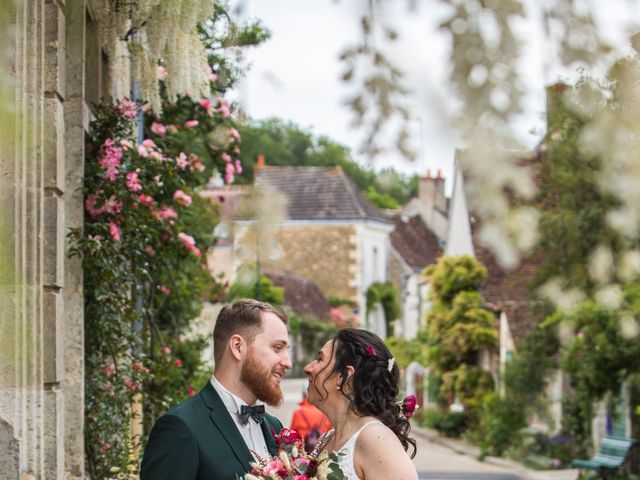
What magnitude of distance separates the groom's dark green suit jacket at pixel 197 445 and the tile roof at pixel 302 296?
115 feet

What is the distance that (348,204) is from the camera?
41.7 metres

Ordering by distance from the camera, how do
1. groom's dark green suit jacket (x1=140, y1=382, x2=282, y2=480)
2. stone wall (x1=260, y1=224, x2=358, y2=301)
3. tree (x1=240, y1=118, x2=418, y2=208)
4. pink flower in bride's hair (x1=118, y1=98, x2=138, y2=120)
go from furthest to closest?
stone wall (x1=260, y1=224, x2=358, y2=301)
pink flower in bride's hair (x1=118, y1=98, x2=138, y2=120)
groom's dark green suit jacket (x1=140, y1=382, x2=282, y2=480)
tree (x1=240, y1=118, x2=418, y2=208)

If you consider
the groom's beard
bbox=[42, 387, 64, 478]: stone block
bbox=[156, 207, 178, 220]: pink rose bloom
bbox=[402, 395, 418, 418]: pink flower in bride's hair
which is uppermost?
bbox=[156, 207, 178, 220]: pink rose bloom

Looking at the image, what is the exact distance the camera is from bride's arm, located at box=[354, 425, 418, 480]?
3732mm

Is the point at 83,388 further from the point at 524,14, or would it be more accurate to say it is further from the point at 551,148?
the point at 524,14

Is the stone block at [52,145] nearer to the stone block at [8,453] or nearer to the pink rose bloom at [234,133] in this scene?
the stone block at [8,453]

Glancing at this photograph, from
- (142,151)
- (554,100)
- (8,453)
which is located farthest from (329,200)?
(554,100)

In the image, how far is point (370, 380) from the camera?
399 cm

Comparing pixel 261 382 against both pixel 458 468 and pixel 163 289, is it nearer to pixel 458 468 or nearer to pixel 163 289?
pixel 163 289

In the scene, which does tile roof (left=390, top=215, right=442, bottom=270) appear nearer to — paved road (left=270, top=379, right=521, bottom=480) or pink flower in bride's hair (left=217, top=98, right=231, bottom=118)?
paved road (left=270, top=379, right=521, bottom=480)

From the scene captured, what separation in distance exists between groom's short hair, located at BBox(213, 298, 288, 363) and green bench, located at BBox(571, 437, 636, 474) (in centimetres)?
1290

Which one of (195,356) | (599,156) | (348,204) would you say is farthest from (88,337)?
(348,204)

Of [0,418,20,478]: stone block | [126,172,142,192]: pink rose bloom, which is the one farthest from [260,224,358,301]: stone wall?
[0,418,20,478]: stone block

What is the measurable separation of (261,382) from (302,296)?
123 feet
